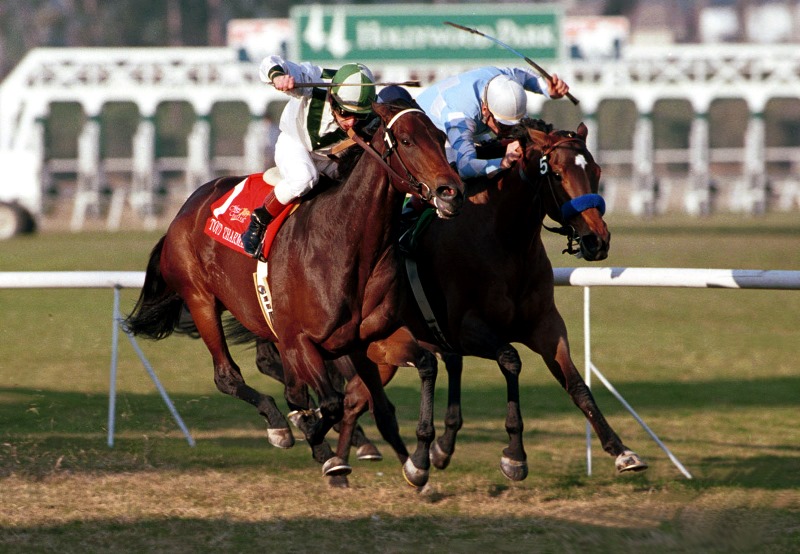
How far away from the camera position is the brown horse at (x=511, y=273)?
519 centimetres

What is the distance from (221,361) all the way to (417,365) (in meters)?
1.32

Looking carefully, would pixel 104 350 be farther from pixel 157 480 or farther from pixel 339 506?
pixel 339 506

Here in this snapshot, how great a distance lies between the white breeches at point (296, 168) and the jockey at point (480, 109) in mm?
591

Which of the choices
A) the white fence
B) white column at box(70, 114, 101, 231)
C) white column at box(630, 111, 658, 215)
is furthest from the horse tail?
white column at box(630, 111, 658, 215)

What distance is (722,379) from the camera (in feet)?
29.6

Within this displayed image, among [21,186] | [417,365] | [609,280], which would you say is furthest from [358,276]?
[21,186]

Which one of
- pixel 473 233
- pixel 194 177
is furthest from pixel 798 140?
pixel 473 233

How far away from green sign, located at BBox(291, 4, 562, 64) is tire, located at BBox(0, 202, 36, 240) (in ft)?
24.5

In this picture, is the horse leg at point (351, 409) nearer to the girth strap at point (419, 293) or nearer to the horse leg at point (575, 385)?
the girth strap at point (419, 293)

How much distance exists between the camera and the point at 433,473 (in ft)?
19.2

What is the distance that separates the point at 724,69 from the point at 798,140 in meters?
18.7

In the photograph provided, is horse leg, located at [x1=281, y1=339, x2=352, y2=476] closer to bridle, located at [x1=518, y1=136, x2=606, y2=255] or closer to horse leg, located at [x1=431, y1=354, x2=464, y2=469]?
horse leg, located at [x1=431, y1=354, x2=464, y2=469]

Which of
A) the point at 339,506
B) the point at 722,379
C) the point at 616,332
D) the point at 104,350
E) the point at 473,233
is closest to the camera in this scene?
the point at 339,506

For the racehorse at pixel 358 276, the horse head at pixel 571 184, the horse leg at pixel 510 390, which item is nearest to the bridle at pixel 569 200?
the horse head at pixel 571 184
